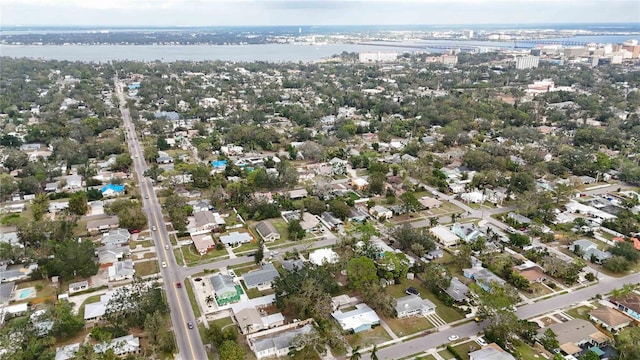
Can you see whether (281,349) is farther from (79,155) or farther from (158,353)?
(79,155)

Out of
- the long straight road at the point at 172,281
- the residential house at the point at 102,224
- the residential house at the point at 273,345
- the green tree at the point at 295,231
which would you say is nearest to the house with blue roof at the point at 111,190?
the long straight road at the point at 172,281

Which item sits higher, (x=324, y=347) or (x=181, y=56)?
(x=181, y=56)

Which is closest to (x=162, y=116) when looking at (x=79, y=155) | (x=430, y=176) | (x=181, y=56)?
(x=79, y=155)


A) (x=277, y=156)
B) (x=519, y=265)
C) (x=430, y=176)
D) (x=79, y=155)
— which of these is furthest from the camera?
(x=277, y=156)

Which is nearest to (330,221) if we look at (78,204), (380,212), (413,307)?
(380,212)

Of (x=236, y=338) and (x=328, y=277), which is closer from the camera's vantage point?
(x=236, y=338)

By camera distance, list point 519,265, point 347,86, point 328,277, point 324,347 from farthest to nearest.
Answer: point 347,86 → point 519,265 → point 328,277 → point 324,347
